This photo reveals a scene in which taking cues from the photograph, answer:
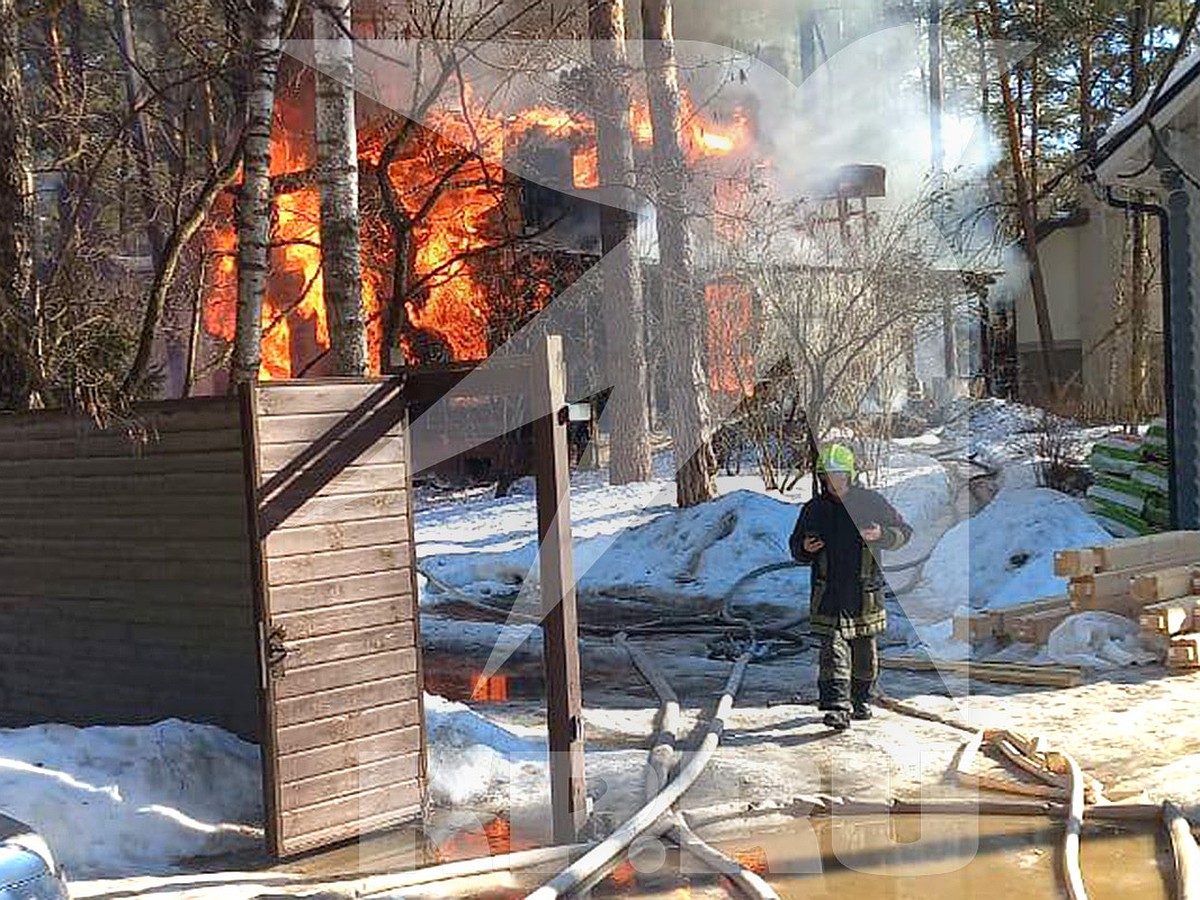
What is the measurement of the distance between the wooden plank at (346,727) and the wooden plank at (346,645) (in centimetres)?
26

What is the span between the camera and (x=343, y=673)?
5.90 m

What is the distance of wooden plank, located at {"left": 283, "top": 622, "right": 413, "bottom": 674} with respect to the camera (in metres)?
5.71

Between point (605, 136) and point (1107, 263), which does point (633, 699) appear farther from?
point (1107, 263)

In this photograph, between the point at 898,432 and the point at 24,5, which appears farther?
the point at 898,432

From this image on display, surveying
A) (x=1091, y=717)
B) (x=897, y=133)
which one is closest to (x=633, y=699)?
(x=1091, y=717)

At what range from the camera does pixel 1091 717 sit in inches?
293

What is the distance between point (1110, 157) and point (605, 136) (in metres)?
8.10

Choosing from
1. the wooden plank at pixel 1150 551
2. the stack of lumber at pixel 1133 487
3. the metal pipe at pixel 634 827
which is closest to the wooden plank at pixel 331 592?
the metal pipe at pixel 634 827

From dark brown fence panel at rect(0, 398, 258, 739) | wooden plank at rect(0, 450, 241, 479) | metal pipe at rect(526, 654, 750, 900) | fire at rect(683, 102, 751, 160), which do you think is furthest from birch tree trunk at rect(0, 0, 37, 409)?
fire at rect(683, 102, 751, 160)

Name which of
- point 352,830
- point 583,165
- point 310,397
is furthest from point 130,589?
point 583,165

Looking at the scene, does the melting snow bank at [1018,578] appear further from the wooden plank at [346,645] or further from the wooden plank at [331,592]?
the wooden plank at [331,592]

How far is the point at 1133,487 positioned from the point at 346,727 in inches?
384

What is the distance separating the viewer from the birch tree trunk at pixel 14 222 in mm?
8172

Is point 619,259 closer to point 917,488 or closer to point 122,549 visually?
point 917,488
